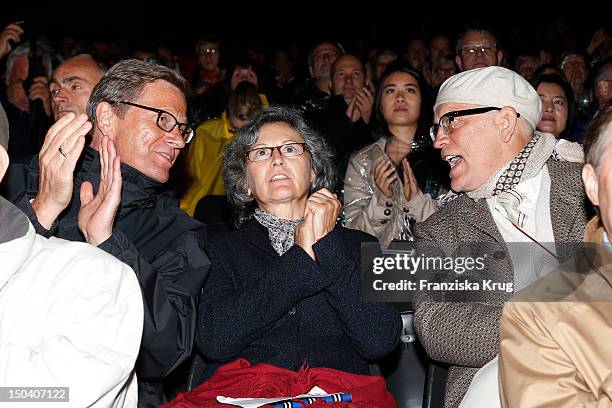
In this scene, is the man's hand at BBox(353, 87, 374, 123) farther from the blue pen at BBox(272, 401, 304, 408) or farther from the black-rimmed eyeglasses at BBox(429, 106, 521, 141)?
the blue pen at BBox(272, 401, 304, 408)

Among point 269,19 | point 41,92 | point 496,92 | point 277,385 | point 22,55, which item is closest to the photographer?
point 277,385

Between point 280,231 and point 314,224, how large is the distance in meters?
0.31

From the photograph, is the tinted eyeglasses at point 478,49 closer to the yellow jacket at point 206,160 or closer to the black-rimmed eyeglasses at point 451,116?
the yellow jacket at point 206,160

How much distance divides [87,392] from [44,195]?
3.73 ft

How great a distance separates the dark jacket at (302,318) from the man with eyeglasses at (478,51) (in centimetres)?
292

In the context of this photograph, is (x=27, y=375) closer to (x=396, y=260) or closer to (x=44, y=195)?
(x=44, y=195)

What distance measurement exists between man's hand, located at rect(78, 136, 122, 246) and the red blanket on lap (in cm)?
63

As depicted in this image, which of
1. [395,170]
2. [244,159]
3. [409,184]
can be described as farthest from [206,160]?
[244,159]

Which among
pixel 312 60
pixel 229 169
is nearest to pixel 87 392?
pixel 229 169

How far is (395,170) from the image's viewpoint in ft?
15.3

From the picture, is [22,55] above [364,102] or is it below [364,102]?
above

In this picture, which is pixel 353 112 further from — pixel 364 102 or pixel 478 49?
pixel 478 49

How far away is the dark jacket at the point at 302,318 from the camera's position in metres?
3.10

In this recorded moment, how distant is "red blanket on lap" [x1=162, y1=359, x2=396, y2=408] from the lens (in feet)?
9.76
